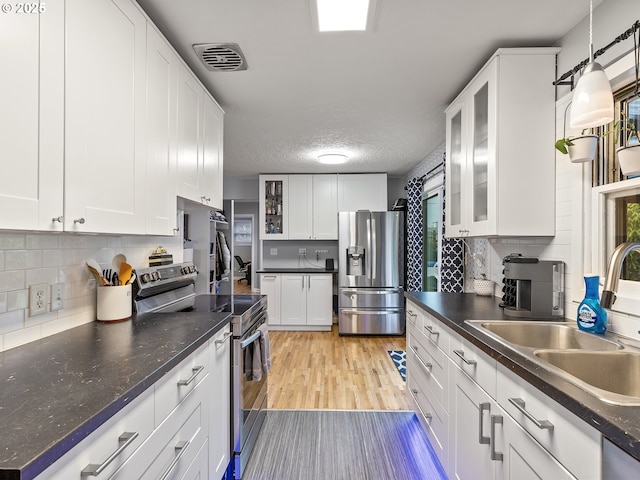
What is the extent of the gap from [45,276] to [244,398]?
3.73 ft

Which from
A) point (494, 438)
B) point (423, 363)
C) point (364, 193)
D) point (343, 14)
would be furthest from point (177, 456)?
point (364, 193)

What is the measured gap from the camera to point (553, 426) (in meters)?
0.92

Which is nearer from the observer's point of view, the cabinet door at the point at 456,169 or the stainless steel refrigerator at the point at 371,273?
the cabinet door at the point at 456,169

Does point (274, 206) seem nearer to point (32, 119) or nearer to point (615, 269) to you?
point (32, 119)

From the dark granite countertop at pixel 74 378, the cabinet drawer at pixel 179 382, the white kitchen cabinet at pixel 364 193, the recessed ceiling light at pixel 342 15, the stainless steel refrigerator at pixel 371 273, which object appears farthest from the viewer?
the white kitchen cabinet at pixel 364 193

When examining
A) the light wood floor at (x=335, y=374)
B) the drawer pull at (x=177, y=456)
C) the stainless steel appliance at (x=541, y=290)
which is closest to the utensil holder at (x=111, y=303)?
the drawer pull at (x=177, y=456)

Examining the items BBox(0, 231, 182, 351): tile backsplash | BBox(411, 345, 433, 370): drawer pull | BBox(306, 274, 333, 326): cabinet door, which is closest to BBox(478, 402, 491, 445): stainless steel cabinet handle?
BBox(411, 345, 433, 370): drawer pull

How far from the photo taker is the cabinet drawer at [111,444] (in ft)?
2.19

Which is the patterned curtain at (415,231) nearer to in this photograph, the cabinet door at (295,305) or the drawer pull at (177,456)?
the cabinet door at (295,305)

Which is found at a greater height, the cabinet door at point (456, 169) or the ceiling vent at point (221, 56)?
the ceiling vent at point (221, 56)

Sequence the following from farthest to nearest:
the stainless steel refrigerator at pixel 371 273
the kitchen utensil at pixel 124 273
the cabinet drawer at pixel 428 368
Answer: the stainless steel refrigerator at pixel 371 273 < the cabinet drawer at pixel 428 368 < the kitchen utensil at pixel 124 273

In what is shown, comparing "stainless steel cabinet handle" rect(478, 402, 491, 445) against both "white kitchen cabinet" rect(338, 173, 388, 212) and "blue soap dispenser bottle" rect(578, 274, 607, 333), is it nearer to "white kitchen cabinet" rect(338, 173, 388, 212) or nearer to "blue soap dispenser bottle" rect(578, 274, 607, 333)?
"blue soap dispenser bottle" rect(578, 274, 607, 333)

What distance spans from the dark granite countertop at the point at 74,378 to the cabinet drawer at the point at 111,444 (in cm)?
4

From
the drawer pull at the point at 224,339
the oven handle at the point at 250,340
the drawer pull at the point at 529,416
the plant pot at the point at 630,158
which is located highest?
the plant pot at the point at 630,158
